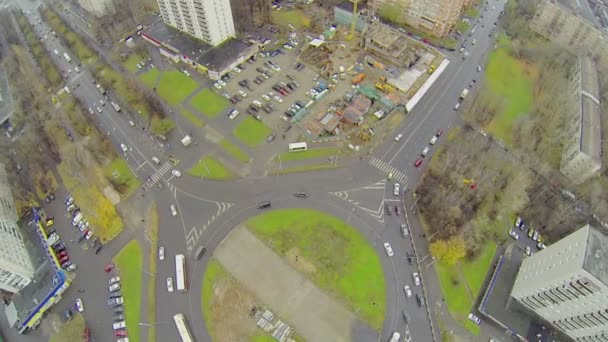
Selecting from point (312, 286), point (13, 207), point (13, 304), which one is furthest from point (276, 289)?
point (13, 207)

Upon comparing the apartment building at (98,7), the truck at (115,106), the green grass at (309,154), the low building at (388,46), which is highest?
the apartment building at (98,7)

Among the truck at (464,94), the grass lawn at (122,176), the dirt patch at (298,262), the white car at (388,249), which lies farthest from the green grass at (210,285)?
the truck at (464,94)

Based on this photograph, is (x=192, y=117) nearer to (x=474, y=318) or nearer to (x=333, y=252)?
(x=333, y=252)

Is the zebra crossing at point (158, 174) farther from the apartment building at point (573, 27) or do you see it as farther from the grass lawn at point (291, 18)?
the apartment building at point (573, 27)

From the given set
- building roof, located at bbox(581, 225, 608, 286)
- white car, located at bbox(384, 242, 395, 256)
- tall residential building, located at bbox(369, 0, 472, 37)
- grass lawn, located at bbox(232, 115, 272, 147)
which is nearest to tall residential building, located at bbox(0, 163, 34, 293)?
grass lawn, located at bbox(232, 115, 272, 147)

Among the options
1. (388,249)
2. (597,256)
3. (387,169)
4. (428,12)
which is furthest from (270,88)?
(597,256)

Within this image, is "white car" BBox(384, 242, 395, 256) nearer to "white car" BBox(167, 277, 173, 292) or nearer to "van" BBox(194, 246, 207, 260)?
"van" BBox(194, 246, 207, 260)
